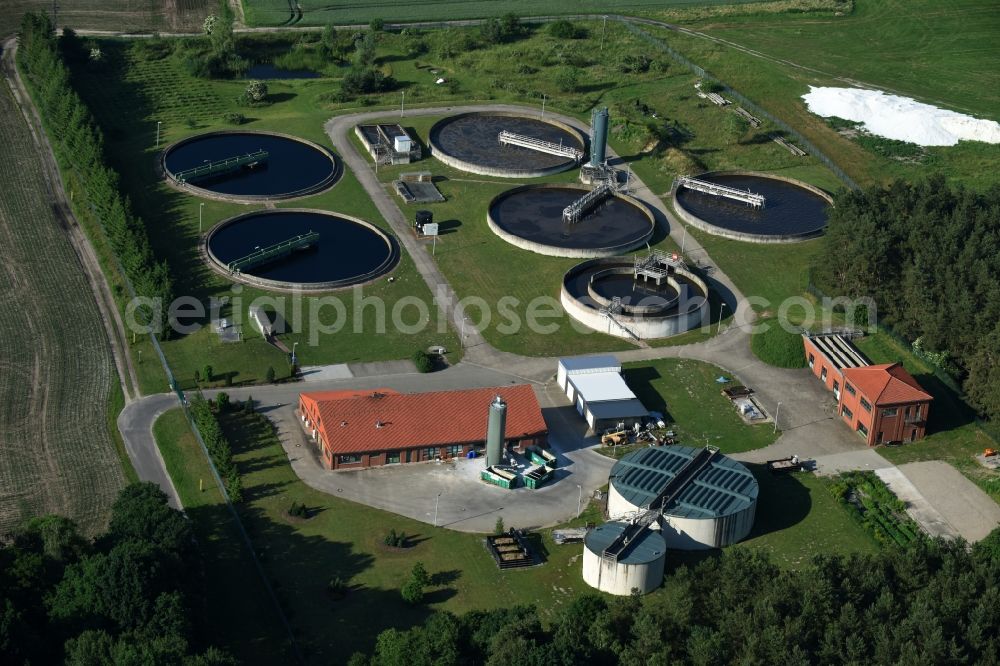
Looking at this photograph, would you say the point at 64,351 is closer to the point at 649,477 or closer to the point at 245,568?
the point at 245,568

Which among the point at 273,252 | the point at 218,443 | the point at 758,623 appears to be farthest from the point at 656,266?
the point at 758,623

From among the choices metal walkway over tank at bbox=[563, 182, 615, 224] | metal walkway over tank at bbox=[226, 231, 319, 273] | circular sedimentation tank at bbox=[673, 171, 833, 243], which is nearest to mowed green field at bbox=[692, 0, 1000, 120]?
circular sedimentation tank at bbox=[673, 171, 833, 243]

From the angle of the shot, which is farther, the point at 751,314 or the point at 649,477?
the point at 751,314

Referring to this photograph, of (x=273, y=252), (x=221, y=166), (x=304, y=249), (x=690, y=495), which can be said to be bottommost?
(x=690, y=495)

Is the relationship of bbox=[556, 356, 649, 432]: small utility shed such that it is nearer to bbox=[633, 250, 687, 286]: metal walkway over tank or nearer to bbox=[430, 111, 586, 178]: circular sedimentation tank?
bbox=[633, 250, 687, 286]: metal walkway over tank

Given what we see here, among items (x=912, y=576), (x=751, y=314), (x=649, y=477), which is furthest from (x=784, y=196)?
(x=912, y=576)

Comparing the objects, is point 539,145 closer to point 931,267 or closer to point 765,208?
point 765,208
